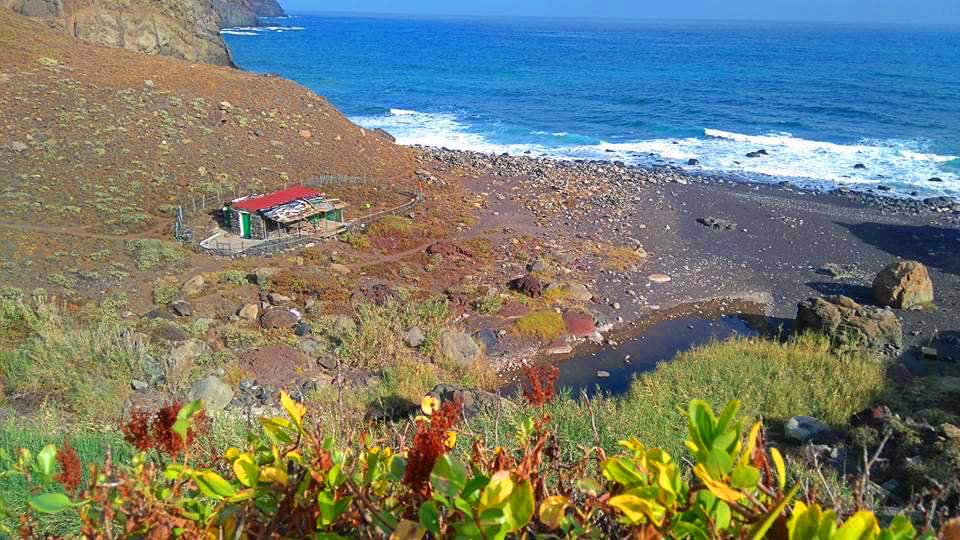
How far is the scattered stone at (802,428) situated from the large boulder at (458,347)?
5380 millimetres

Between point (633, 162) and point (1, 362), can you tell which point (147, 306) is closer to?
point (1, 362)

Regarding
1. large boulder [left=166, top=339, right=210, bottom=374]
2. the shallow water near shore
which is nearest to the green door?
large boulder [left=166, top=339, right=210, bottom=374]

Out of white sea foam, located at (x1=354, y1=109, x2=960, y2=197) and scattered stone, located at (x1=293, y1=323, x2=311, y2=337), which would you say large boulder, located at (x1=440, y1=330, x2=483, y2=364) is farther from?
white sea foam, located at (x1=354, y1=109, x2=960, y2=197)

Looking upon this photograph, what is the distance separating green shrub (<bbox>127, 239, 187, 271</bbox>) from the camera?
14273mm

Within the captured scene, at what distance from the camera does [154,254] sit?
14570mm

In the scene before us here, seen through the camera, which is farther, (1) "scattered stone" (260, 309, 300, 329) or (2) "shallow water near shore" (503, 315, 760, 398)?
(1) "scattered stone" (260, 309, 300, 329)

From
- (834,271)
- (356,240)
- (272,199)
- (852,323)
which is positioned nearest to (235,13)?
(272,199)

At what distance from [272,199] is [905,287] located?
49.5ft

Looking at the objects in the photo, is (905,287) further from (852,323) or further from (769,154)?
(769,154)

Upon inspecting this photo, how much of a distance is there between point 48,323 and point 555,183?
642 inches

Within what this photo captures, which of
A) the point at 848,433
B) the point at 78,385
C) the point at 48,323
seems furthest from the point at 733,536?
the point at 48,323

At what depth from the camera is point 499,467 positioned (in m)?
1.72

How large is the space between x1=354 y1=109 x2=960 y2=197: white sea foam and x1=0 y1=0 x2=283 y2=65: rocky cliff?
10599 mm

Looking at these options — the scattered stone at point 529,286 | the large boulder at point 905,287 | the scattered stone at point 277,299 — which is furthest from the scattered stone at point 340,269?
the large boulder at point 905,287
